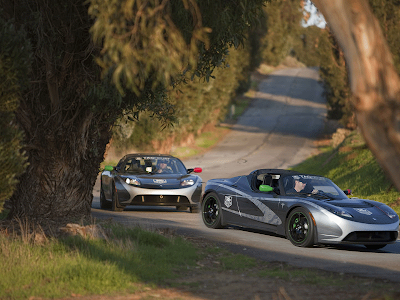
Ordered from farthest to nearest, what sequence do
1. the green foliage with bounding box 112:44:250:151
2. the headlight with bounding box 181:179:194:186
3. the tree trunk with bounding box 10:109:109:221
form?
the green foliage with bounding box 112:44:250:151 → the headlight with bounding box 181:179:194:186 → the tree trunk with bounding box 10:109:109:221

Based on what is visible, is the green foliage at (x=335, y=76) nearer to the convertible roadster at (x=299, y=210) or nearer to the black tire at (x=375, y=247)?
the convertible roadster at (x=299, y=210)

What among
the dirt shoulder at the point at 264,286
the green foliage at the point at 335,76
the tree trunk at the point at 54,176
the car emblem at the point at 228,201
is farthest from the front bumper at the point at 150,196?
the green foliage at the point at 335,76

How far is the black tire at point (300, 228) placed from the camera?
37.1 ft

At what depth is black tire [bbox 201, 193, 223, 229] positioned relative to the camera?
13875mm

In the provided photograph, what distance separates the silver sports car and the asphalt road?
379 mm

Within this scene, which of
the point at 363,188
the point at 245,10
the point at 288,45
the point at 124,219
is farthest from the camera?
the point at 288,45

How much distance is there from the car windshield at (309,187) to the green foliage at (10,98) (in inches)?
219

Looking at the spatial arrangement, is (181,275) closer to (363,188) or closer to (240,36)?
(240,36)

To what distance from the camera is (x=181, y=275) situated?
8758 mm

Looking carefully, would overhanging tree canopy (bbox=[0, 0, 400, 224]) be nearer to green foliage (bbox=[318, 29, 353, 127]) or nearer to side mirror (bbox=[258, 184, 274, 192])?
side mirror (bbox=[258, 184, 274, 192])

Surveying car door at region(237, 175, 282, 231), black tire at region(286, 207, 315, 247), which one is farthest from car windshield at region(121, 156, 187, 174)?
black tire at region(286, 207, 315, 247)

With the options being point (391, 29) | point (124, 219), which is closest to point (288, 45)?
point (391, 29)

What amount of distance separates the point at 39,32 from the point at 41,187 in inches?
120

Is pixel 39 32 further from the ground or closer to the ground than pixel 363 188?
further from the ground
